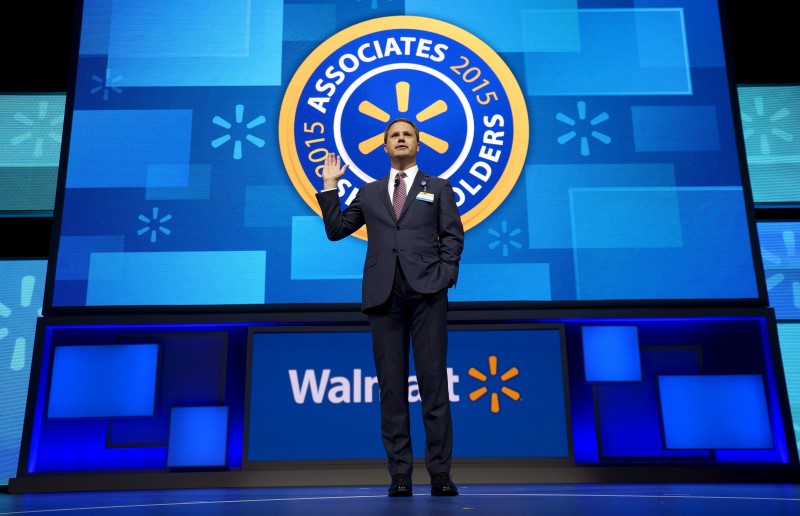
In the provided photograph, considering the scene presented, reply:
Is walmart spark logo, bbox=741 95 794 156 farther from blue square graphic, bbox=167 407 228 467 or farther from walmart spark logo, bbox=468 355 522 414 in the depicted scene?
blue square graphic, bbox=167 407 228 467

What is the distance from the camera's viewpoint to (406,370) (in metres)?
1.87

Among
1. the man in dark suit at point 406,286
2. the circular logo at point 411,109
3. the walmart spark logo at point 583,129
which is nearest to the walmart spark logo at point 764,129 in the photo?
the walmart spark logo at point 583,129

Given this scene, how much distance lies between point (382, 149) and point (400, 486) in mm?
1678

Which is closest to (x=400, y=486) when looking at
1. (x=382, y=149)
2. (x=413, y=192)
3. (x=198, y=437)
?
(x=413, y=192)

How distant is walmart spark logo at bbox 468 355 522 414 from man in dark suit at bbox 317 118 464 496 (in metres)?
0.87

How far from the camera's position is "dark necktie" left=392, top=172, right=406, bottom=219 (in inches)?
77.0

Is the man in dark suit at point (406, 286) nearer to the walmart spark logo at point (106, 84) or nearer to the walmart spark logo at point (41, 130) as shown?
the walmart spark logo at point (106, 84)

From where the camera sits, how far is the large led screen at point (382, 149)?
286 centimetres

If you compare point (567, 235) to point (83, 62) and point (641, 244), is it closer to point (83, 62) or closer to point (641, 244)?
point (641, 244)

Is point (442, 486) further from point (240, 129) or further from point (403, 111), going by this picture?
point (240, 129)

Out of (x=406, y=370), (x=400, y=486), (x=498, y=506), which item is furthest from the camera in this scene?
(x=406, y=370)

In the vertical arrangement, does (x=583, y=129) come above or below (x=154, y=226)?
above

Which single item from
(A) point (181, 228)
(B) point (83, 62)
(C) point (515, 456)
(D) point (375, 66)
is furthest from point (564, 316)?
(B) point (83, 62)

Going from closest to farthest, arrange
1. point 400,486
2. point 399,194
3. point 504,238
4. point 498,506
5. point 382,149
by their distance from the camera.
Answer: point 498,506
point 400,486
point 399,194
point 504,238
point 382,149
